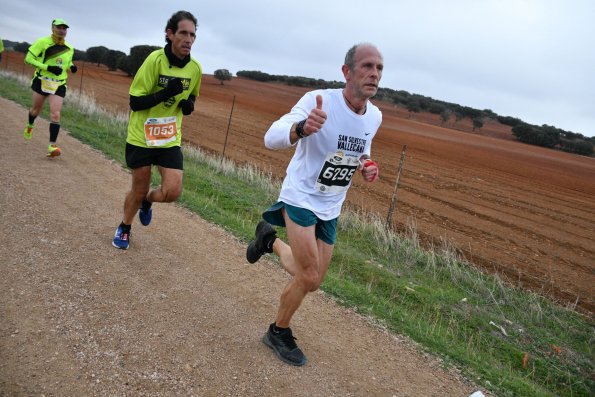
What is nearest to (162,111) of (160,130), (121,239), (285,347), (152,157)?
(160,130)

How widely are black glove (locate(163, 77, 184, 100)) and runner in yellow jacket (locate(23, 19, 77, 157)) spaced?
4.68 m

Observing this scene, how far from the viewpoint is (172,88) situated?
4.54 metres

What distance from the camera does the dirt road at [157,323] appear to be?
123 inches

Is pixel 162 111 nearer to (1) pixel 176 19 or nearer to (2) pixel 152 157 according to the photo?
(2) pixel 152 157

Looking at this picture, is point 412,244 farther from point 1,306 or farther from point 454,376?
point 1,306

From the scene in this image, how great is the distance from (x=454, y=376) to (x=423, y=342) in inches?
19.6

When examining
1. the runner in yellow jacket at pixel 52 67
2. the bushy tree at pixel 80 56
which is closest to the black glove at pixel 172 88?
the runner in yellow jacket at pixel 52 67

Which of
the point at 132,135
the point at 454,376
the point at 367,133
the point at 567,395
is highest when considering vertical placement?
the point at 367,133

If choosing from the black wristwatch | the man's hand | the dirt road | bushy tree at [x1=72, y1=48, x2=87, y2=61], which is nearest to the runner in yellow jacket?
the dirt road

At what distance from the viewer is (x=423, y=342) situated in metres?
4.55

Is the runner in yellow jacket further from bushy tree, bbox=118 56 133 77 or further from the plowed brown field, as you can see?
bushy tree, bbox=118 56 133 77

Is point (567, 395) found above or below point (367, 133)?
below

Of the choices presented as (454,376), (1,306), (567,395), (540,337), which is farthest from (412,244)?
(1,306)

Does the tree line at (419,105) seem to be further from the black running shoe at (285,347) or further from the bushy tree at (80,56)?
the black running shoe at (285,347)
